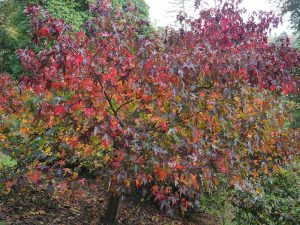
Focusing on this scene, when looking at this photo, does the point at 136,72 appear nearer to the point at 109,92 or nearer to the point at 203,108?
the point at 109,92

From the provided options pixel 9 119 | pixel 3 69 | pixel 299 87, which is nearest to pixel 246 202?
pixel 299 87

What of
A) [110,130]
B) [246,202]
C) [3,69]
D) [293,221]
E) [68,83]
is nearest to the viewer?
[110,130]

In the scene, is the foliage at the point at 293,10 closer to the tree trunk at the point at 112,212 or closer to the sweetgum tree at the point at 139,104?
the sweetgum tree at the point at 139,104

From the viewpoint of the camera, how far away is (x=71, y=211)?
5.62 m

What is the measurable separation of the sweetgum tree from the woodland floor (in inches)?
45.5

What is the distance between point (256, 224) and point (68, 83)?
3603 millimetres

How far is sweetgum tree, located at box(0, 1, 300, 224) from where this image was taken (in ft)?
10.2

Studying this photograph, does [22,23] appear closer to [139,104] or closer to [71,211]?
[71,211]

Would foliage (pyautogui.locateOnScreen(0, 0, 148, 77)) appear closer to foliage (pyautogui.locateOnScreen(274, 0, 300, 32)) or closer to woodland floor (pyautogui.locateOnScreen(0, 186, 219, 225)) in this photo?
foliage (pyautogui.locateOnScreen(274, 0, 300, 32))

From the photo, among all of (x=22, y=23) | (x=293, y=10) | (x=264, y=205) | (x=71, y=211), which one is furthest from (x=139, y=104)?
(x=293, y=10)

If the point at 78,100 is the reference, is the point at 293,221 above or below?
below

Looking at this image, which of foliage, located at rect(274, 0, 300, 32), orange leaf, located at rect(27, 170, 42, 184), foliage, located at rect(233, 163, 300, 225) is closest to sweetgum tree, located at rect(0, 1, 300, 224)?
orange leaf, located at rect(27, 170, 42, 184)

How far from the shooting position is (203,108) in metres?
3.46

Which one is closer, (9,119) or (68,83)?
(68,83)
